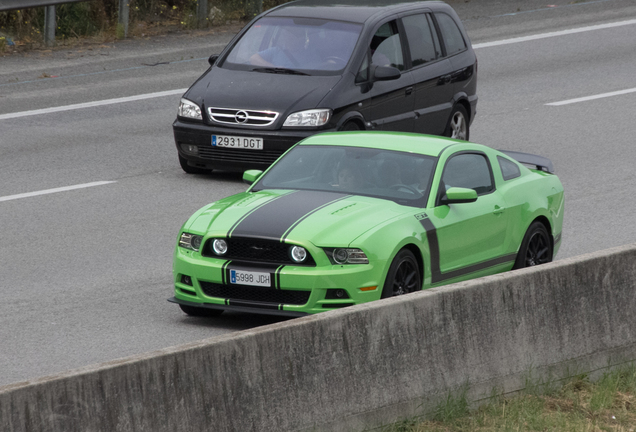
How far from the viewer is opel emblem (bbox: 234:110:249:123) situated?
13562mm

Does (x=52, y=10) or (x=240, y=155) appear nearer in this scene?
(x=240, y=155)

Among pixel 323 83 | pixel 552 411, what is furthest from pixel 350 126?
pixel 552 411

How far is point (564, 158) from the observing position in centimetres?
1542

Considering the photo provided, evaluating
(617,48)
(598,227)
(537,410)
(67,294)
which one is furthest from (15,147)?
(617,48)

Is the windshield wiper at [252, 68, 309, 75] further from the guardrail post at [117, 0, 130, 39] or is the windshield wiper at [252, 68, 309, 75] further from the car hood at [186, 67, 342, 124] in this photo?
the guardrail post at [117, 0, 130, 39]

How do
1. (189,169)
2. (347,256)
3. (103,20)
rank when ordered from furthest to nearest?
(103,20) → (189,169) → (347,256)

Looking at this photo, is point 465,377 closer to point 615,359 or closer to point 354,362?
point 354,362

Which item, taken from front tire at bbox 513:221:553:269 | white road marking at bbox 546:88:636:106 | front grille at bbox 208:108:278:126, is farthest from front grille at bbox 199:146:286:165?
white road marking at bbox 546:88:636:106

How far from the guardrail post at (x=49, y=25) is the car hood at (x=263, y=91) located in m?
7.55

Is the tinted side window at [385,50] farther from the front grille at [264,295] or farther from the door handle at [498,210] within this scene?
the front grille at [264,295]

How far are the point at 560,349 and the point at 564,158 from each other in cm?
793

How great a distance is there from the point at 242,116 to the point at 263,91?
398 millimetres

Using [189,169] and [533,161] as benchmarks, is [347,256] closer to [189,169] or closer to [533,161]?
[533,161]

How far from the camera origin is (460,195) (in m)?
9.22
